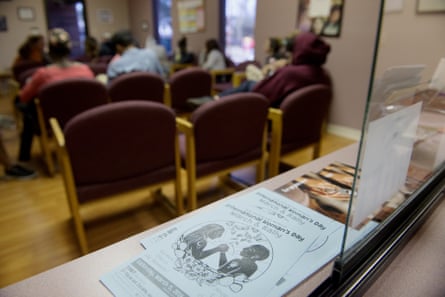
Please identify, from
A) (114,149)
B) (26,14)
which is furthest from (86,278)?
(26,14)

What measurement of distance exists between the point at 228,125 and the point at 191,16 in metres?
4.86

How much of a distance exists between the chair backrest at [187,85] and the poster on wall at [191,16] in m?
2.80

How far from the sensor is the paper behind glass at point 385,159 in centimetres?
51

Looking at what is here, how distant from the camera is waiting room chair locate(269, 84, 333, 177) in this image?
206 cm

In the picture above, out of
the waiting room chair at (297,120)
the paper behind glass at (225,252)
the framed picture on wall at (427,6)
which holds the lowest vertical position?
the waiting room chair at (297,120)

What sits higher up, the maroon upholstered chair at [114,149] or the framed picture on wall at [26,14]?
the framed picture on wall at [26,14]

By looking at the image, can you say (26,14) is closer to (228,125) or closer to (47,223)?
(47,223)

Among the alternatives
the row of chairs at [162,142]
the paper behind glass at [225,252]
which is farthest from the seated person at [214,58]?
the paper behind glass at [225,252]

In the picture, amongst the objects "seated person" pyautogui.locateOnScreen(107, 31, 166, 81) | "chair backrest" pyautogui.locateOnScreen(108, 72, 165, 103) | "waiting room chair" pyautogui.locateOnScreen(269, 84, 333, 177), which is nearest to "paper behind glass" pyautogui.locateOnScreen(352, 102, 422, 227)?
"waiting room chair" pyautogui.locateOnScreen(269, 84, 333, 177)

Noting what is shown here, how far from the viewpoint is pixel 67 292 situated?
52cm

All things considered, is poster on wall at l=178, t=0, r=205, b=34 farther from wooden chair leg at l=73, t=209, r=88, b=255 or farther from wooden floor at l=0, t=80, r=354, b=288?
wooden chair leg at l=73, t=209, r=88, b=255

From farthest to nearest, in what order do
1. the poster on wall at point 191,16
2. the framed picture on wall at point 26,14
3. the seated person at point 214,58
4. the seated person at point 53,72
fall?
the framed picture on wall at point 26,14, the poster on wall at point 191,16, the seated person at point 214,58, the seated person at point 53,72

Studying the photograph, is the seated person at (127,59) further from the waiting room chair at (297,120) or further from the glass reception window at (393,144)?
the glass reception window at (393,144)

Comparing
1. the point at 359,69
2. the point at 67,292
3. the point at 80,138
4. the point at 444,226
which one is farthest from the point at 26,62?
the point at 444,226
